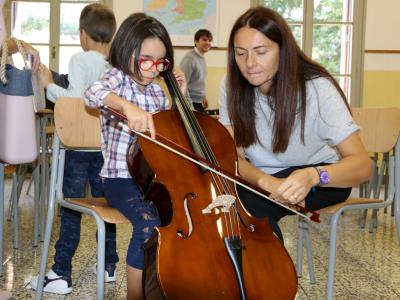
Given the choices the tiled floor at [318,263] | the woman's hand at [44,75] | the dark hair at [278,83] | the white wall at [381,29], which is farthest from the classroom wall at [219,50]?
the dark hair at [278,83]

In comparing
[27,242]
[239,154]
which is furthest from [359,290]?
[27,242]

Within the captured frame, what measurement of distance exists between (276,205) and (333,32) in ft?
14.3

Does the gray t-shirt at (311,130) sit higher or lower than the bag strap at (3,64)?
lower

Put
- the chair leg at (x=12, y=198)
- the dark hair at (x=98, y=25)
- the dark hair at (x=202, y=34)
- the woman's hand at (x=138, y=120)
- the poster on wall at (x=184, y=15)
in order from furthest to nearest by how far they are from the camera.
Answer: the poster on wall at (x=184, y=15) → the dark hair at (x=202, y=34) → the chair leg at (x=12, y=198) → the dark hair at (x=98, y=25) → the woman's hand at (x=138, y=120)

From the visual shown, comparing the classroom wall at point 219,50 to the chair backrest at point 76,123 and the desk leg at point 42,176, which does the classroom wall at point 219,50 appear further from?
the chair backrest at point 76,123

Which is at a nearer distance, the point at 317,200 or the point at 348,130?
the point at 348,130

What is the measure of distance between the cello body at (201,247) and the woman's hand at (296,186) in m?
0.10

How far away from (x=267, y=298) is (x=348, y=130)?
464 mm

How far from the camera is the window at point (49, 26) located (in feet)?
17.4

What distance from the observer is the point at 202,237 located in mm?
1178

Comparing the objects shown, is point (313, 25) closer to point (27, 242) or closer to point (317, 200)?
point (27, 242)

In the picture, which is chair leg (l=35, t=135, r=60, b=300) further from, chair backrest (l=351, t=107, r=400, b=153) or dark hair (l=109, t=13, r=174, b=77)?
chair backrest (l=351, t=107, r=400, b=153)

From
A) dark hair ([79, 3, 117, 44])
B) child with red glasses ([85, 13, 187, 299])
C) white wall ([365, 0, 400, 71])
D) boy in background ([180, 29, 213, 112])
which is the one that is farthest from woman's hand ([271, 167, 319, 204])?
white wall ([365, 0, 400, 71])

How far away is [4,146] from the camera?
1.41 meters
